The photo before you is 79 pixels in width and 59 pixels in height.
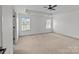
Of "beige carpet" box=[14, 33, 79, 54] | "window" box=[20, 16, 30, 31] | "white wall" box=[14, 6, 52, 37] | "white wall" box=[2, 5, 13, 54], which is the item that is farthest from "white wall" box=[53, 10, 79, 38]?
Result: "white wall" box=[2, 5, 13, 54]

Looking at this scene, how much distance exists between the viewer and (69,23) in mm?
8094

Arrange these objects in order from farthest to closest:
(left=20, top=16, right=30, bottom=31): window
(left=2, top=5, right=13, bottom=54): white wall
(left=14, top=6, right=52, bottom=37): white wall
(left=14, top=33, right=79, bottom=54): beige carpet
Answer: (left=14, top=6, right=52, bottom=37): white wall
(left=20, top=16, right=30, bottom=31): window
(left=14, top=33, right=79, bottom=54): beige carpet
(left=2, top=5, right=13, bottom=54): white wall

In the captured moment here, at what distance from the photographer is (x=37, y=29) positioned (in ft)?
32.0

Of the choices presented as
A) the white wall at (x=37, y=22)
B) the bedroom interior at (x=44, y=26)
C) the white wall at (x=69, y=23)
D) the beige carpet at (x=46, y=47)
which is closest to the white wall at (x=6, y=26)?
the beige carpet at (x=46, y=47)

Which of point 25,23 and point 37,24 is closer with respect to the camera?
point 25,23

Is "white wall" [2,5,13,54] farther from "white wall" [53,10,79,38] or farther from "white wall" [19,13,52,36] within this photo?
"white wall" [53,10,79,38]

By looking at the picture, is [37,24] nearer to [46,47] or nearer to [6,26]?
[46,47]

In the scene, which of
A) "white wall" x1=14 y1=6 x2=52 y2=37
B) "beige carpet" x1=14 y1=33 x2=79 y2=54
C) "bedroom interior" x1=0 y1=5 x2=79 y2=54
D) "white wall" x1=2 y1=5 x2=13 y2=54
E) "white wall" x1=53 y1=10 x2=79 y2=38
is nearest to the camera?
"white wall" x1=2 y1=5 x2=13 y2=54

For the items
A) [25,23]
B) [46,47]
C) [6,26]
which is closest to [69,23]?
[25,23]

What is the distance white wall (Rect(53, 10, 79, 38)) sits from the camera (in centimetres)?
724

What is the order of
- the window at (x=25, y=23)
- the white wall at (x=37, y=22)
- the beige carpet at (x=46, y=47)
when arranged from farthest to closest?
1. the white wall at (x=37, y=22)
2. the window at (x=25, y=23)
3. the beige carpet at (x=46, y=47)

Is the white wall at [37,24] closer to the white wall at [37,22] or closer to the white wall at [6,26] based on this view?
the white wall at [37,22]

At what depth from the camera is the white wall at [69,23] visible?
7242 mm
